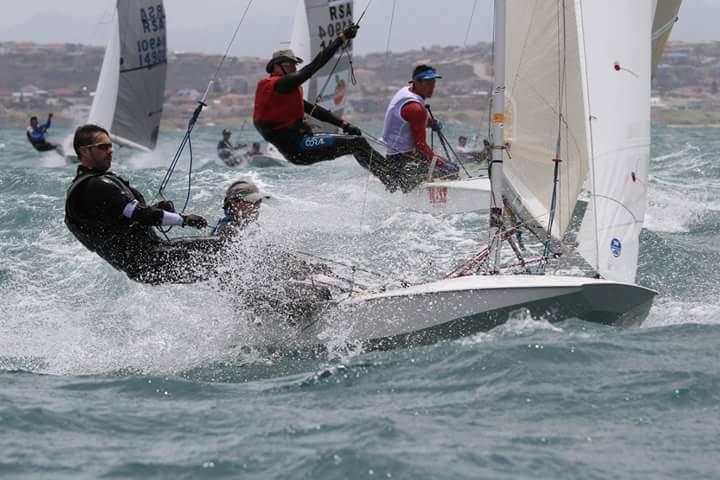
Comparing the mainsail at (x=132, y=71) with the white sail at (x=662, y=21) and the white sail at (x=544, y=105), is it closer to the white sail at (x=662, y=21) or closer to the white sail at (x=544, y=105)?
the white sail at (x=662, y=21)

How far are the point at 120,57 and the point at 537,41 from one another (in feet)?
39.2

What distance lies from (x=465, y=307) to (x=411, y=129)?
286cm

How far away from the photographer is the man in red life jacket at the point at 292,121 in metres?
7.14

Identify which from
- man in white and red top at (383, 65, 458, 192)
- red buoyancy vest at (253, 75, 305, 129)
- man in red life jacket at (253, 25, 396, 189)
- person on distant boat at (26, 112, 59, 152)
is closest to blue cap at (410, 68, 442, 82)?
man in white and red top at (383, 65, 458, 192)

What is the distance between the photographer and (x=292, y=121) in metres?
7.29

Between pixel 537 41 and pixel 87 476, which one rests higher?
pixel 537 41

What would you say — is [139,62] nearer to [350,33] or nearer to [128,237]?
[350,33]

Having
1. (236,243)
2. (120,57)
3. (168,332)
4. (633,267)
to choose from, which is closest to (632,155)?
(633,267)

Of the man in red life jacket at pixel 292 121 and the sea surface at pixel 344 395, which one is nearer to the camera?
the sea surface at pixel 344 395

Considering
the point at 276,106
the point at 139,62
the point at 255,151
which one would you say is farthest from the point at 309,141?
the point at 255,151

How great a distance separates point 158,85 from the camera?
57.7ft

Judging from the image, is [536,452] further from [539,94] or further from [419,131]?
[419,131]

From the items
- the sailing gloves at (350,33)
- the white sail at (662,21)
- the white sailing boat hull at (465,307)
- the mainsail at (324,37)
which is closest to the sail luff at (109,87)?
the mainsail at (324,37)

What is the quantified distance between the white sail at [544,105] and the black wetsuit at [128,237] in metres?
1.63
